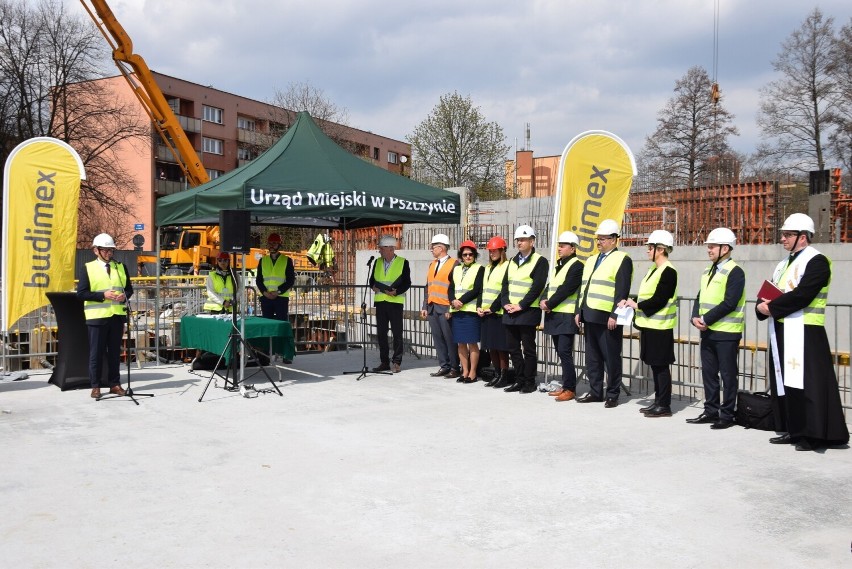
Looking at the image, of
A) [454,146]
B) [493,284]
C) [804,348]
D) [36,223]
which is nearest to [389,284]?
[493,284]

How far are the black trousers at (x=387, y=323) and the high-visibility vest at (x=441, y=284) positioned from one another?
0.59 meters

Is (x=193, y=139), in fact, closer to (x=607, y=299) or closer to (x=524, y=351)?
(x=524, y=351)

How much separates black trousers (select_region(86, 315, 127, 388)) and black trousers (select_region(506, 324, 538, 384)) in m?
4.95

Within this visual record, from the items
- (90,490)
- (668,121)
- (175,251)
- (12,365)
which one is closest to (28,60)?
(175,251)

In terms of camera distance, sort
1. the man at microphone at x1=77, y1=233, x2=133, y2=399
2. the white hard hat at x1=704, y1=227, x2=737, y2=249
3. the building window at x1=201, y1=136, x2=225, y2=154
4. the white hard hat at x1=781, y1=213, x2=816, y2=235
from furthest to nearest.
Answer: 1. the building window at x1=201, y1=136, x2=225, y2=154
2. the man at microphone at x1=77, y1=233, x2=133, y2=399
3. the white hard hat at x1=704, y1=227, x2=737, y2=249
4. the white hard hat at x1=781, y1=213, x2=816, y2=235

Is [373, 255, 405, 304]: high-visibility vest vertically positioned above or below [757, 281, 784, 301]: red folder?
above

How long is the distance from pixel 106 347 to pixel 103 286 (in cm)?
80

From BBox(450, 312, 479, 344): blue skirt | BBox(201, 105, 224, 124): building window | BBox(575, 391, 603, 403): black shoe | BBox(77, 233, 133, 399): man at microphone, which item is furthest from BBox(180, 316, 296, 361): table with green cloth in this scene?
BBox(201, 105, 224, 124): building window

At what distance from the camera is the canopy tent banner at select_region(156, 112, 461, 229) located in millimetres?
10297

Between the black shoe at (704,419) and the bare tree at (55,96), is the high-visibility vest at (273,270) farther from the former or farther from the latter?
the bare tree at (55,96)

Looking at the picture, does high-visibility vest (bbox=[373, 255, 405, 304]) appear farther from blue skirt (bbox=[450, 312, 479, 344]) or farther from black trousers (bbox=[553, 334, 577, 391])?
black trousers (bbox=[553, 334, 577, 391])

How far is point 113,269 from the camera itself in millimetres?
9656

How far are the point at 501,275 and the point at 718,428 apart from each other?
356 centimetres

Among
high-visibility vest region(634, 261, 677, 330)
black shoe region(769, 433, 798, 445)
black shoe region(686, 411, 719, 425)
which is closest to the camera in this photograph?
black shoe region(769, 433, 798, 445)
